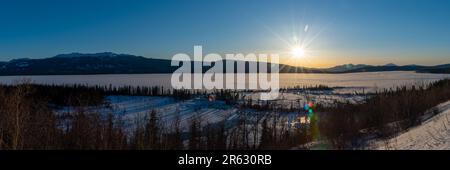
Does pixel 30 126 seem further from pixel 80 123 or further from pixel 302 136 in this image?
pixel 302 136

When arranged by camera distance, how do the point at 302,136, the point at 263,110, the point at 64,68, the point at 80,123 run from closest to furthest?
the point at 80,123
the point at 302,136
the point at 263,110
the point at 64,68

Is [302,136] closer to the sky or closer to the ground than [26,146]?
closer to the ground

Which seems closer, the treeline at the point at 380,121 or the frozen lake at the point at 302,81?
the treeline at the point at 380,121

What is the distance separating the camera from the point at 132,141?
9.55 m

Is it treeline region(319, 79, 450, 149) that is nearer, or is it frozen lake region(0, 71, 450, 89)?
treeline region(319, 79, 450, 149)

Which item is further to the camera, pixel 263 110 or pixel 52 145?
pixel 263 110

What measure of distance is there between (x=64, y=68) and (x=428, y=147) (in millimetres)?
155415

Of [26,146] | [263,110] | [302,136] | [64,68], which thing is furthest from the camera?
[64,68]

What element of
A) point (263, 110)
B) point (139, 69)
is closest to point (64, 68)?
point (139, 69)

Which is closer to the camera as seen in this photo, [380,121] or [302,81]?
[380,121]

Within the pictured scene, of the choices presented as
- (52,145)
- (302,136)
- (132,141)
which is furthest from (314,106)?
(52,145)
